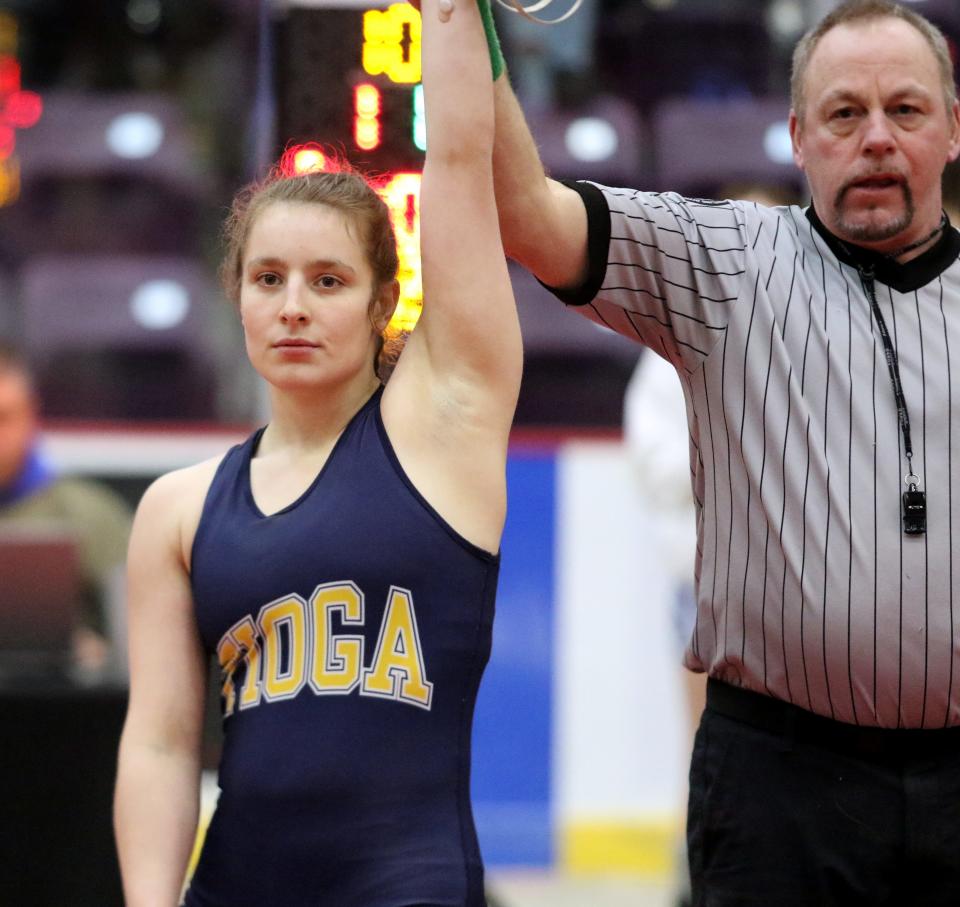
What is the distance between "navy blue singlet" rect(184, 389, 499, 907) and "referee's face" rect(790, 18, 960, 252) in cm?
78

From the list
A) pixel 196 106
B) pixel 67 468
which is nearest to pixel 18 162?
pixel 196 106

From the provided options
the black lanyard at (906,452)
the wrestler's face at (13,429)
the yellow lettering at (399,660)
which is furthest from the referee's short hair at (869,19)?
the wrestler's face at (13,429)

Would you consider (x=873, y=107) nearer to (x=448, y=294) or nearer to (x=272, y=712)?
(x=448, y=294)

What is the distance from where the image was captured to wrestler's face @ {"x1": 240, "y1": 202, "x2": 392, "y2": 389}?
195cm

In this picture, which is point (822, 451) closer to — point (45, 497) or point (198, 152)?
point (45, 497)

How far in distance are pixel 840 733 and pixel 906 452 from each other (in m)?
0.40

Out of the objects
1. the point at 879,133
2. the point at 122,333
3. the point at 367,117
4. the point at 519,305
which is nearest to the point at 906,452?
the point at 879,133

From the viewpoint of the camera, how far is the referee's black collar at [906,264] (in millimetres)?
2240

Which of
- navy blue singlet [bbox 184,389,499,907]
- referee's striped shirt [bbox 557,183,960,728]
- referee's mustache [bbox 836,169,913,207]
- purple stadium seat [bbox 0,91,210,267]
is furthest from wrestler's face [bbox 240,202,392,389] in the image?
purple stadium seat [bbox 0,91,210,267]

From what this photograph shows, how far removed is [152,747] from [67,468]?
3.34 metres

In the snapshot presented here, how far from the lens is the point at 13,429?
5094 millimetres

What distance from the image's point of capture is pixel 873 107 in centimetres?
223

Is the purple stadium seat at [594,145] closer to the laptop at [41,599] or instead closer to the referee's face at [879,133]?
the laptop at [41,599]

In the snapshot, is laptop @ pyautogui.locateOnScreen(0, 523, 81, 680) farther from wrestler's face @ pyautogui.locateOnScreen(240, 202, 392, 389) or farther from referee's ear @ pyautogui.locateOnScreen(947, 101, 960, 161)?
referee's ear @ pyautogui.locateOnScreen(947, 101, 960, 161)
